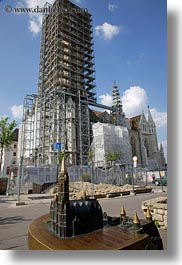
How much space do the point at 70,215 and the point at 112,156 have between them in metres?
18.3

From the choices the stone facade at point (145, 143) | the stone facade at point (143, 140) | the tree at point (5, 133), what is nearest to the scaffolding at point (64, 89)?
the stone facade at point (143, 140)

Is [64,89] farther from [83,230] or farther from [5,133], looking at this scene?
[83,230]

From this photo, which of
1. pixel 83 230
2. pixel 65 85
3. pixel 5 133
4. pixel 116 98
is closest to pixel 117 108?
pixel 116 98

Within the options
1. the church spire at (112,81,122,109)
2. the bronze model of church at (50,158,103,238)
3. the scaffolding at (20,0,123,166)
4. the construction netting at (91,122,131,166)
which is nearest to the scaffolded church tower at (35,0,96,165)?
the scaffolding at (20,0,123,166)

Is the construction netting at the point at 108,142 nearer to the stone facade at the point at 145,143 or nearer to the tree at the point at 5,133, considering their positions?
the stone facade at the point at 145,143

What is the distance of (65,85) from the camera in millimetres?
21859

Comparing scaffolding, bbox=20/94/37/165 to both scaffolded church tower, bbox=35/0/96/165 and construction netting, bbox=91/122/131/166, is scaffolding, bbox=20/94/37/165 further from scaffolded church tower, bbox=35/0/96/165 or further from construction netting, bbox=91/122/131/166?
construction netting, bbox=91/122/131/166

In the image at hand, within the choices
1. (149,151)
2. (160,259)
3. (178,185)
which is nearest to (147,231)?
(160,259)

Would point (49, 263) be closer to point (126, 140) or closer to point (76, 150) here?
point (76, 150)

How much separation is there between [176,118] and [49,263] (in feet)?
7.87

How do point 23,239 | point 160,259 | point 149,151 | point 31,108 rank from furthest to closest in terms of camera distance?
point 149,151, point 31,108, point 23,239, point 160,259

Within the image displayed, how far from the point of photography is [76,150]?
20656 mm

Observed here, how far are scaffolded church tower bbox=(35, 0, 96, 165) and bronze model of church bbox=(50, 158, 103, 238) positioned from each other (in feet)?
56.4

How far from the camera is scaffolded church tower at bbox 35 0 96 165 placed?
65.6 ft
